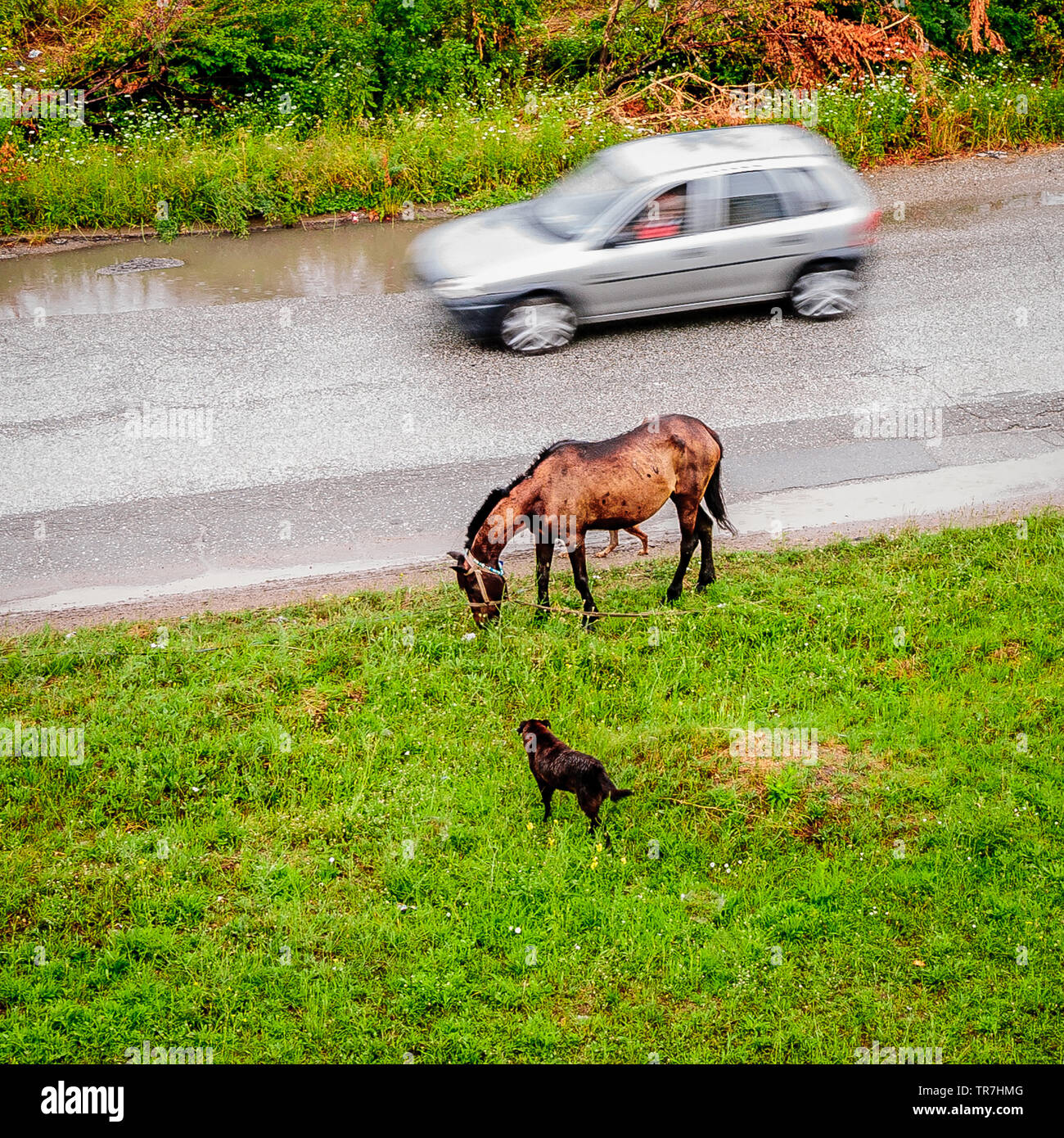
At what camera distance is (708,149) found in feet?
43.0

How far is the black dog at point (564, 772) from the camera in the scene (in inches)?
263

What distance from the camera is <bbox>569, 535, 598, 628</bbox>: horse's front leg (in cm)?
853

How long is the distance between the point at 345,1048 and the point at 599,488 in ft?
13.9

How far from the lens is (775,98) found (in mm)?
17891

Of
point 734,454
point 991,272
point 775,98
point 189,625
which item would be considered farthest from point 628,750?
point 775,98

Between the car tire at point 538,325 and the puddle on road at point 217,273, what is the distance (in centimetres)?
238

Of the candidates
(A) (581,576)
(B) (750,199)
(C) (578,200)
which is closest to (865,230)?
(B) (750,199)

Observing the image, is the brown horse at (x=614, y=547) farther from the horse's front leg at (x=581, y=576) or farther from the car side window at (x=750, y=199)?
the car side window at (x=750, y=199)

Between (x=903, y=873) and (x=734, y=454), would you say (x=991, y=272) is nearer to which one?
(x=734, y=454)

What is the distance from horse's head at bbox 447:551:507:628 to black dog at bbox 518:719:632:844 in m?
1.56

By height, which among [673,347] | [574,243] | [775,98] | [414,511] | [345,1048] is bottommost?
[345,1048]

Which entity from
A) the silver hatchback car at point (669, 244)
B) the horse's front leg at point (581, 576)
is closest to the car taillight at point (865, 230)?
the silver hatchback car at point (669, 244)

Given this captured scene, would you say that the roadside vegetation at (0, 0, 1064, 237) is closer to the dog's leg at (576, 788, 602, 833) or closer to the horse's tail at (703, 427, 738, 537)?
the horse's tail at (703, 427, 738, 537)

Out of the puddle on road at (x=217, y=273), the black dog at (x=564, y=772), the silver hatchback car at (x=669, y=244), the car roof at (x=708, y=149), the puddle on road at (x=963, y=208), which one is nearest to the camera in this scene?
the black dog at (x=564, y=772)
